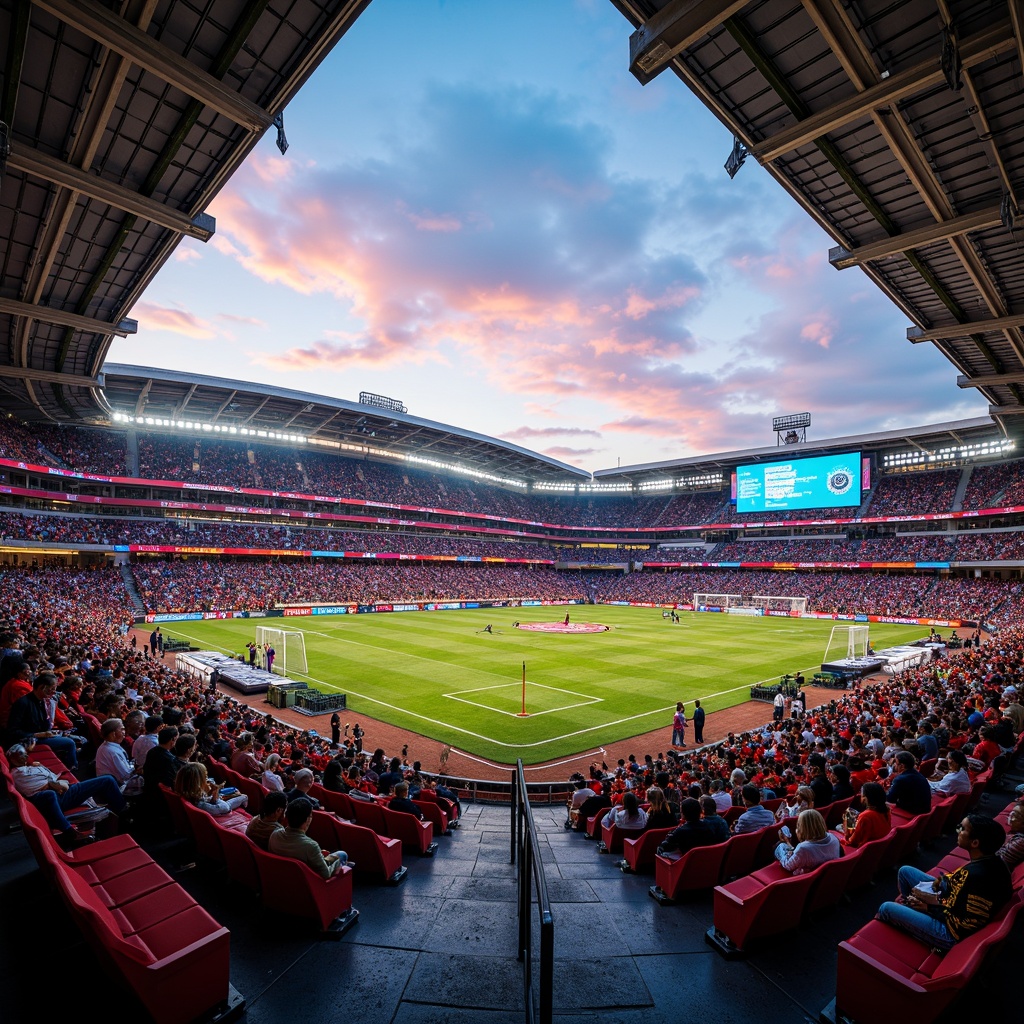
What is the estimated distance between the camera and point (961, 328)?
60.4ft

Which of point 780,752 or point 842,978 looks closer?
point 842,978

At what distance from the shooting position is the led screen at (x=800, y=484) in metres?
69.3

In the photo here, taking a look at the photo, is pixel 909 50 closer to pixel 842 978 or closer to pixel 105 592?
pixel 842 978

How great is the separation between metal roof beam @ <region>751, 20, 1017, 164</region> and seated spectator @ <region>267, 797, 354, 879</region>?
47.2 ft

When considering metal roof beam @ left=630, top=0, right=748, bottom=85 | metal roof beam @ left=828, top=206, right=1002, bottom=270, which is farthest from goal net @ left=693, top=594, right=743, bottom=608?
metal roof beam @ left=630, top=0, right=748, bottom=85

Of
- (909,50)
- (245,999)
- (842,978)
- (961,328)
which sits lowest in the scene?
(245,999)

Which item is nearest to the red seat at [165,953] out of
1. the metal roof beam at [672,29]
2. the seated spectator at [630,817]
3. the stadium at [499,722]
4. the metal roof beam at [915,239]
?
the stadium at [499,722]

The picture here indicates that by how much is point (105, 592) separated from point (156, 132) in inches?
1725

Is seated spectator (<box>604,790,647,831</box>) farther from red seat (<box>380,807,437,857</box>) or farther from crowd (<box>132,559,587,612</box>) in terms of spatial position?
crowd (<box>132,559,587,612</box>)

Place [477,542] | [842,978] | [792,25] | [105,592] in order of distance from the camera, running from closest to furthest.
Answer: [842,978] → [792,25] → [105,592] → [477,542]

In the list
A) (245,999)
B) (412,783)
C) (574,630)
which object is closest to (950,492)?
(574,630)

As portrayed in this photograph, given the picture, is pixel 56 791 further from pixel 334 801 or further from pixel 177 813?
pixel 334 801

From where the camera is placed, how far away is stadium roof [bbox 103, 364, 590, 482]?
5164 cm

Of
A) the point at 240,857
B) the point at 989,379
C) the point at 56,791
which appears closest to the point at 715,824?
the point at 240,857
